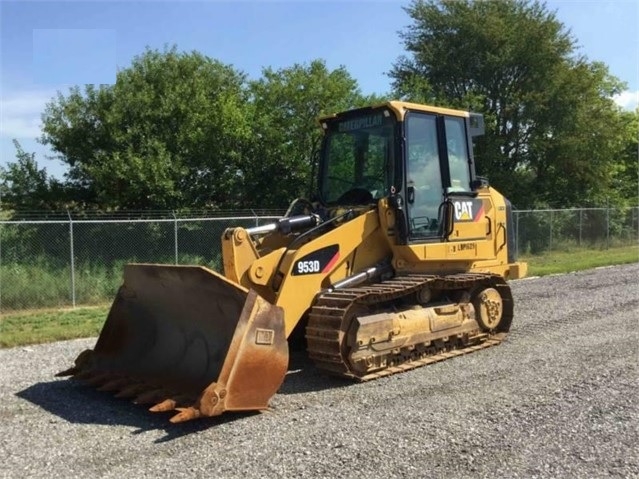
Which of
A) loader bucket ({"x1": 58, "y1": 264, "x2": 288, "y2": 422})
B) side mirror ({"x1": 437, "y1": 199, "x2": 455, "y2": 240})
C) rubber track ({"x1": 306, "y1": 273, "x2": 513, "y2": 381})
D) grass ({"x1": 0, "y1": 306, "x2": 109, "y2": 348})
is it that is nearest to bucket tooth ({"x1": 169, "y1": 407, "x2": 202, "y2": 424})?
loader bucket ({"x1": 58, "y1": 264, "x2": 288, "y2": 422})

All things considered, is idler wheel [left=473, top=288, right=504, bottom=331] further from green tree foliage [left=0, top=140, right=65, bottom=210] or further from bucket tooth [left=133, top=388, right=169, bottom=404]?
green tree foliage [left=0, top=140, right=65, bottom=210]

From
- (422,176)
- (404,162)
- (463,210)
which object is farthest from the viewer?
(463,210)

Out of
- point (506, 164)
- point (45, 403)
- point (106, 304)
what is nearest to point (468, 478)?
point (45, 403)

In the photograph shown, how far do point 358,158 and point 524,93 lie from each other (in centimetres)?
1996

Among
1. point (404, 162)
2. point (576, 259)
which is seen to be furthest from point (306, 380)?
point (576, 259)

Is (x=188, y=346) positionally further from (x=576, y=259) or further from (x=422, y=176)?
(x=576, y=259)

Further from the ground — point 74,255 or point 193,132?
→ point 193,132

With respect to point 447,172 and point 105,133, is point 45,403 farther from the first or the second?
point 105,133

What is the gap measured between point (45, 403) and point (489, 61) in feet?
75.5

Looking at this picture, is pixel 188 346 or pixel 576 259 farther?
pixel 576 259

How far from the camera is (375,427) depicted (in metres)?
5.16

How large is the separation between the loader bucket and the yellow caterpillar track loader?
0.01m

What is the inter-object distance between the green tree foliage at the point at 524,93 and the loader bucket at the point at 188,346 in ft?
64.5

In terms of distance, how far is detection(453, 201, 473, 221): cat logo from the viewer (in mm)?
8023
